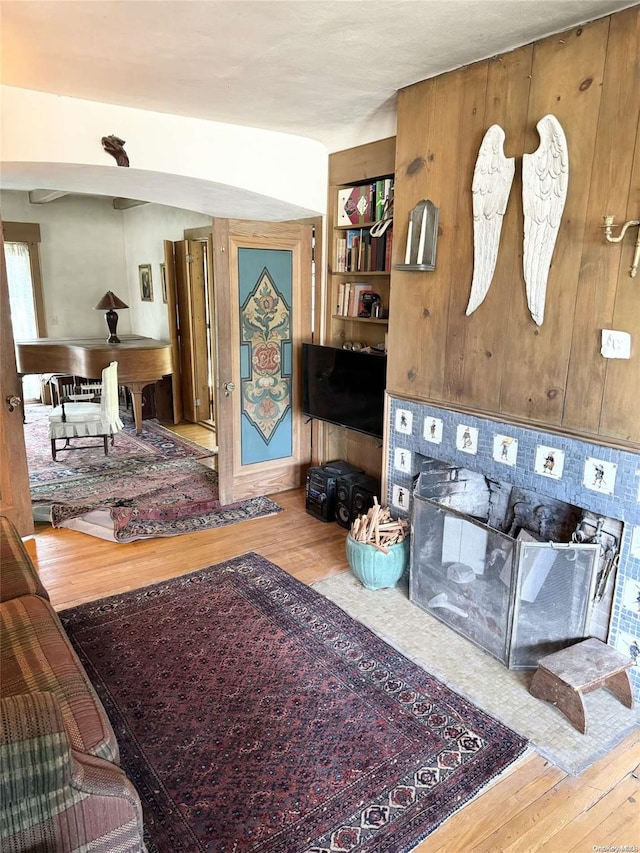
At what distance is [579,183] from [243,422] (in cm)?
275

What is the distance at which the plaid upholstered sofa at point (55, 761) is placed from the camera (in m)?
1.21

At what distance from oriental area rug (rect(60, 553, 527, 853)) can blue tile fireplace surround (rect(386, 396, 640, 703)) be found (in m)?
0.70

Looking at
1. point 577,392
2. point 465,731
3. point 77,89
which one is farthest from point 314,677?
point 77,89

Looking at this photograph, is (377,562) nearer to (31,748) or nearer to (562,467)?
(562,467)

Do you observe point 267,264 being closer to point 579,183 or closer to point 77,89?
point 77,89

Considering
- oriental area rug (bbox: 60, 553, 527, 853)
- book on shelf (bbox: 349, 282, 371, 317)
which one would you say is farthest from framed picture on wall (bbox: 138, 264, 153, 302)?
oriental area rug (bbox: 60, 553, 527, 853)

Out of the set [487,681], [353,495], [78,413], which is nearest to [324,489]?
[353,495]

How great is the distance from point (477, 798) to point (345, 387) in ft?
8.14

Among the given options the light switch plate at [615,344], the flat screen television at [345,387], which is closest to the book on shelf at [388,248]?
the flat screen television at [345,387]

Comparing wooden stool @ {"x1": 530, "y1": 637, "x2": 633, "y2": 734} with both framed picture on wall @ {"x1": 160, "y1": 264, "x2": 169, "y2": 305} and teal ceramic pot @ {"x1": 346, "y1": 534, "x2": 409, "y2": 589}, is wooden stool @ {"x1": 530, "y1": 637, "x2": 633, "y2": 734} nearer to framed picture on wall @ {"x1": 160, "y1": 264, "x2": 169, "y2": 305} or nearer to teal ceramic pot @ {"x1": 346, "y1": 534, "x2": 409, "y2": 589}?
teal ceramic pot @ {"x1": 346, "y1": 534, "x2": 409, "y2": 589}

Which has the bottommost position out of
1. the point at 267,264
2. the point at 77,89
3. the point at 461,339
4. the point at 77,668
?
the point at 77,668

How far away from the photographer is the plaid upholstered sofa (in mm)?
1212

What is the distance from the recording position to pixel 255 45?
233 centimetres

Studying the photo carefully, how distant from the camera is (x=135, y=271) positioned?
7605 mm
